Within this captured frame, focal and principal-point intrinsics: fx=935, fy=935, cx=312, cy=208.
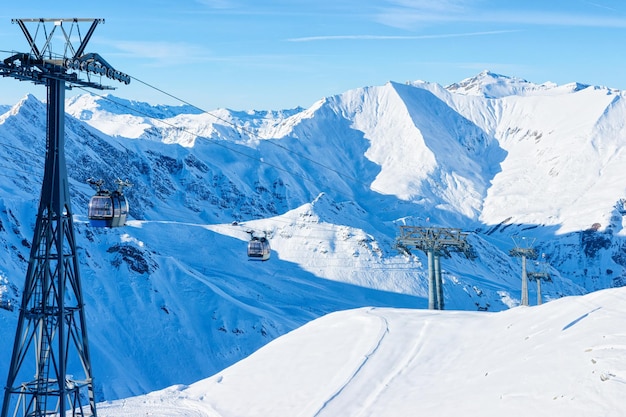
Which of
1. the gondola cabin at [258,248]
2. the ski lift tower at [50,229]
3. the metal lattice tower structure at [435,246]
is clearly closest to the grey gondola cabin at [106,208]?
the ski lift tower at [50,229]

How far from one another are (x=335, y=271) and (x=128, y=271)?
151 feet

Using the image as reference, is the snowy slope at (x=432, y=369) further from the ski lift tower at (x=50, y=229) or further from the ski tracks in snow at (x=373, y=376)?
the ski lift tower at (x=50, y=229)

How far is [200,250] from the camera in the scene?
152 meters

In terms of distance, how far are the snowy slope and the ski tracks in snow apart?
53mm

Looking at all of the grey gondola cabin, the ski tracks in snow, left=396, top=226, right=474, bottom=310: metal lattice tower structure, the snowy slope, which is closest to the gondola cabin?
the snowy slope

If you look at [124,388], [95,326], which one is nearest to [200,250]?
[95,326]

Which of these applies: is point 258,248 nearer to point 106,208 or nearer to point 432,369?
point 432,369

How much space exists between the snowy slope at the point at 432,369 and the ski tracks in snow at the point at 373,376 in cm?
5

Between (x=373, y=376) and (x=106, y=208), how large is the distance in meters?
14.7

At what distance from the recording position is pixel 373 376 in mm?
42906

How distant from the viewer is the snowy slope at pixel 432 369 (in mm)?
33062

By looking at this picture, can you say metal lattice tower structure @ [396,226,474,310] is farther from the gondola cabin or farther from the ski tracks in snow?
the ski tracks in snow

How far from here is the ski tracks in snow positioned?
Result: 3969 centimetres

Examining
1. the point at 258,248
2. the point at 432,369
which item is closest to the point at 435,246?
the point at 258,248
